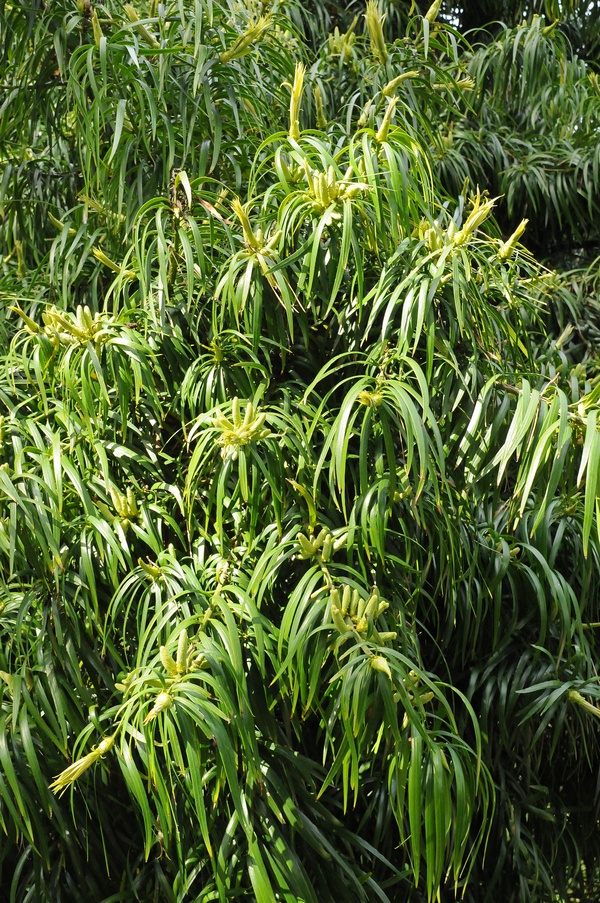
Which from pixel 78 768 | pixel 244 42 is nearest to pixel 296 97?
pixel 244 42

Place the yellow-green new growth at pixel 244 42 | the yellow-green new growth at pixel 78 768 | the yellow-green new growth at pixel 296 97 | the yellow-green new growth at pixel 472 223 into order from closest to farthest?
the yellow-green new growth at pixel 78 768, the yellow-green new growth at pixel 472 223, the yellow-green new growth at pixel 296 97, the yellow-green new growth at pixel 244 42

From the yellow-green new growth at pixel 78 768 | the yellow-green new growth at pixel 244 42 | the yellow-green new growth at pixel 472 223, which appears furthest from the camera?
the yellow-green new growth at pixel 244 42

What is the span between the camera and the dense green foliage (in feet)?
3.82

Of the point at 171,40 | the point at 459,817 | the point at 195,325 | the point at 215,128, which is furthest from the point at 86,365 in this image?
the point at 459,817

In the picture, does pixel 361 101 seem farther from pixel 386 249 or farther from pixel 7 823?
pixel 7 823

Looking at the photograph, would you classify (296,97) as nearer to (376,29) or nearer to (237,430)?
(376,29)

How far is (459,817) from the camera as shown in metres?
1.19

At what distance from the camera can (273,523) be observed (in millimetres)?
1318

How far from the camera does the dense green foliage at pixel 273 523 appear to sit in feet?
3.82

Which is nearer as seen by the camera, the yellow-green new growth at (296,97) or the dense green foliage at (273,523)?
the dense green foliage at (273,523)

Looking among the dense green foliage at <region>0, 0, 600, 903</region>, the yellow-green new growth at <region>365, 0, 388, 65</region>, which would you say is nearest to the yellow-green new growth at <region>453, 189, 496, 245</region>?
the dense green foliage at <region>0, 0, 600, 903</region>

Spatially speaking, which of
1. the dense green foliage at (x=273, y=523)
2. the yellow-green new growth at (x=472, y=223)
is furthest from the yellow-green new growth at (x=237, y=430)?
the yellow-green new growth at (x=472, y=223)

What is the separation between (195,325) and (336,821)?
784mm

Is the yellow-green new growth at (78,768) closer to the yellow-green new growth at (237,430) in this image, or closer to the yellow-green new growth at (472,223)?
the yellow-green new growth at (237,430)
